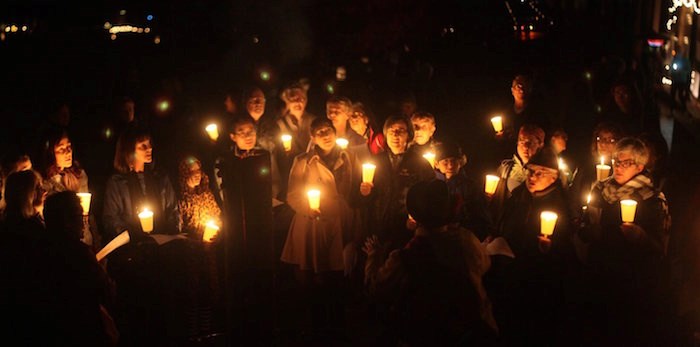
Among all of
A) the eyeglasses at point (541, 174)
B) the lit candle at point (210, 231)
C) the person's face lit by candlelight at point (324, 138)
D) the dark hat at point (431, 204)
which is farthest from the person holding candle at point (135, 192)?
the dark hat at point (431, 204)

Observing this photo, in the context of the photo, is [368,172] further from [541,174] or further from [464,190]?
[541,174]

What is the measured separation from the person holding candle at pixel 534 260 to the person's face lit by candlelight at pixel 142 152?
121 inches

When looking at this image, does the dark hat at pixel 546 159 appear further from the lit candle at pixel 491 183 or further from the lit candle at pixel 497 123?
the lit candle at pixel 497 123

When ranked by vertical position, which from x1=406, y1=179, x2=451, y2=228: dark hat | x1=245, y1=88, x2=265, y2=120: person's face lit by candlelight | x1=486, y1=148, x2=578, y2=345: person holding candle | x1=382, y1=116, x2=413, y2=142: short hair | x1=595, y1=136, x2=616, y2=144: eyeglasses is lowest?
x1=486, y1=148, x2=578, y2=345: person holding candle

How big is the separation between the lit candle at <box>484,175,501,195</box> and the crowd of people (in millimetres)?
21

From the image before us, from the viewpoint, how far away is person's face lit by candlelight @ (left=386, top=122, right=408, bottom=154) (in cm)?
715

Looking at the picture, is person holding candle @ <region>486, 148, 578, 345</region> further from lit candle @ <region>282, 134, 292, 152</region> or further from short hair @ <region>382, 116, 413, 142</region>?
lit candle @ <region>282, 134, 292, 152</region>

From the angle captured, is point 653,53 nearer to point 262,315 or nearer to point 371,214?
point 371,214

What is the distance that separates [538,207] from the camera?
5855 mm

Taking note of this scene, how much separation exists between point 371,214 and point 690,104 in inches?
456

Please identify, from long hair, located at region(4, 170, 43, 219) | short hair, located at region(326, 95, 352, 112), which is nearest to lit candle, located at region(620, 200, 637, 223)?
short hair, located at region(326, 95, 352, 112)

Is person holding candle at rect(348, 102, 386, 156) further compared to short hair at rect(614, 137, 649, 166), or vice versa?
person holding candle at rect(348, 102, 386, 156)

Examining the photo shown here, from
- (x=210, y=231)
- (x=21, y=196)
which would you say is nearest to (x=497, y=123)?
(x=210, y=231)

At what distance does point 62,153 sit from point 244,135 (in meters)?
1.67
